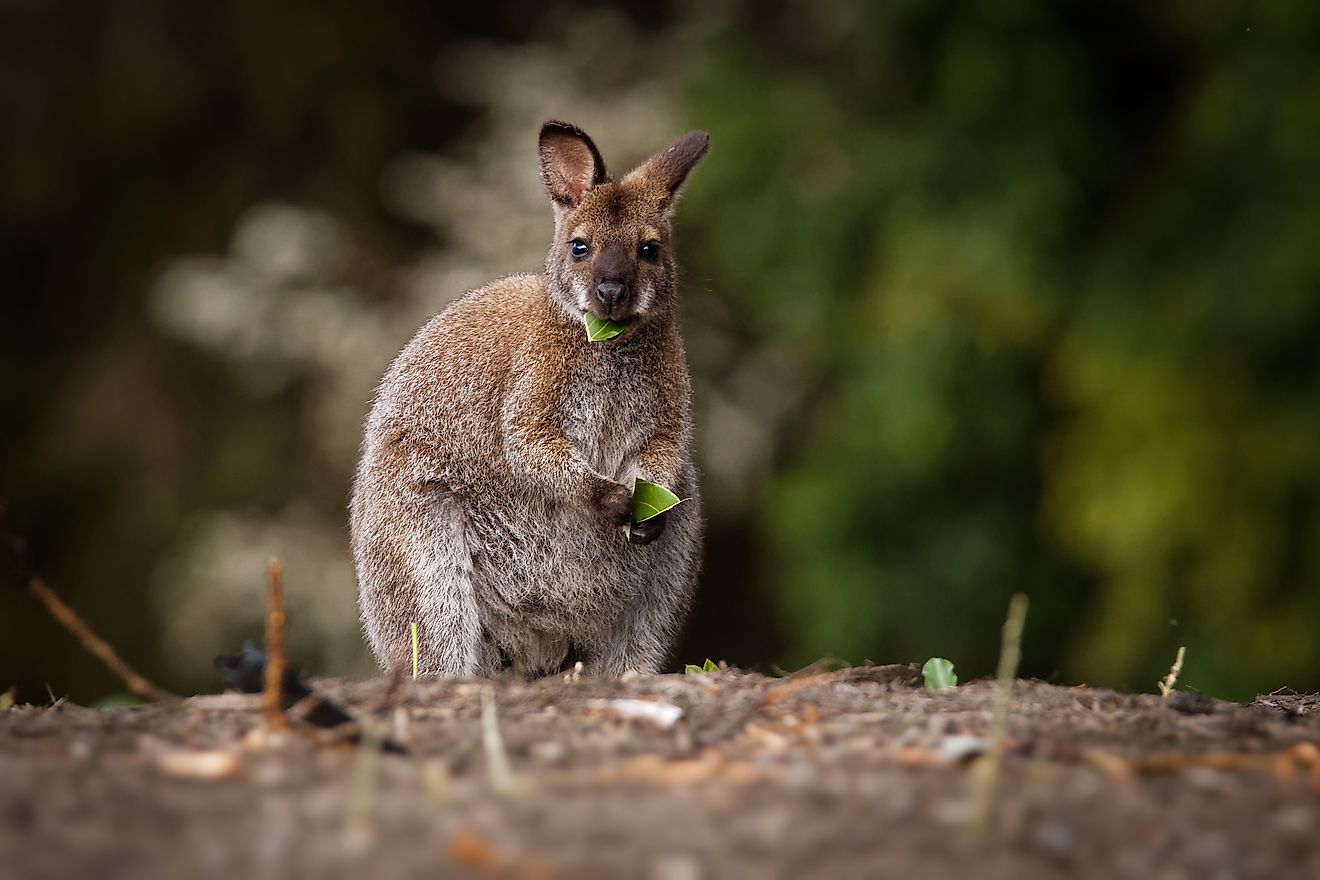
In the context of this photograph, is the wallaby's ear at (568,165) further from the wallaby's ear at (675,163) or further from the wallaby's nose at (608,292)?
the wallaby's nose at (608,292)

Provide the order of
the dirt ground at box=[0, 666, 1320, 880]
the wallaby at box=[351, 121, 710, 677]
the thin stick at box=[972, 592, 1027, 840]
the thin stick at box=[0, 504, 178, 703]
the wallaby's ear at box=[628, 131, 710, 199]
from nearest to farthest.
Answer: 1. the dirt ground at box=[0, 666, 1320, 880]
2. the thin stick at box=[972, 592, 1027, 840]
3. the thin stick at box=[0, 504, 178, 703]
4. the wallaby at box=[351, 121, 710, 677]
5. the wallaby's ear at box=[628, 131, 710, 199]

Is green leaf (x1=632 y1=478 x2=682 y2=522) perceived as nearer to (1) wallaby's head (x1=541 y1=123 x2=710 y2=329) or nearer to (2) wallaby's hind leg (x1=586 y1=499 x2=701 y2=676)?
(2) wallaby's hind leg (x1=586 y1=499 x2=701 y2=676)

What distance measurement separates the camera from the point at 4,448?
13.7m

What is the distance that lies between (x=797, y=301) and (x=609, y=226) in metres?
5.19

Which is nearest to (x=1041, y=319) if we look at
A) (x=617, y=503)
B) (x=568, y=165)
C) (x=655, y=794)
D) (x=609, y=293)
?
(x=568, y=165)

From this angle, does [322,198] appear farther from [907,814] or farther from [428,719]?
[907,814]

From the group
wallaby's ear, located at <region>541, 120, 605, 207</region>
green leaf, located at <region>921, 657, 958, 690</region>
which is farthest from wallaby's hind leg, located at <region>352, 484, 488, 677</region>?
green leaf, located at <region>921, 657, 958, 690</region>

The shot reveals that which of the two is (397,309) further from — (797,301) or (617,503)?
(617,503)

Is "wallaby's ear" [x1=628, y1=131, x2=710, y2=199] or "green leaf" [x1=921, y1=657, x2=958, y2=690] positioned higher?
"wallaby's ear" [x1=628, y1=131, x2=710, y2=199]

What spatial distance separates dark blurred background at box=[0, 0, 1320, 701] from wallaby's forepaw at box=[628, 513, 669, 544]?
438cm

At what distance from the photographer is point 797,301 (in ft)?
33.7

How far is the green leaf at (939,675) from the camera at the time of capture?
4.50 m

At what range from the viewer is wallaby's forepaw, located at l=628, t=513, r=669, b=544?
4910 mm

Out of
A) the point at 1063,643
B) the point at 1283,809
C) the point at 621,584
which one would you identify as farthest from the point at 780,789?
the point at 1063,643
